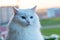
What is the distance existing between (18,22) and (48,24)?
1220 millimetres

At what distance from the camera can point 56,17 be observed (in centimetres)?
227

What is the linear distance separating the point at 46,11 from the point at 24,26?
3.23 feet

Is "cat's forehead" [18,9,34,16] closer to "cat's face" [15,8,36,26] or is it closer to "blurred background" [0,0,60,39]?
"cat's face" [15,8,36,26]

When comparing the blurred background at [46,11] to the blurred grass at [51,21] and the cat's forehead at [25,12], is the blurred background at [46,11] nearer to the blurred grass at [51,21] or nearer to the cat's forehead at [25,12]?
the blurred grass at [51,21]

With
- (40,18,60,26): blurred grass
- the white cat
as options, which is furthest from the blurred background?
the white cat

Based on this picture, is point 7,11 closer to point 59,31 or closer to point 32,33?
point 32,33

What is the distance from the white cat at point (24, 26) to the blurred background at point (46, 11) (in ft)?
1.37

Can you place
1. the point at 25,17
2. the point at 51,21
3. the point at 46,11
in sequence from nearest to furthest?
the point at 25,17 < the point at 46,11 < the point at 51,21

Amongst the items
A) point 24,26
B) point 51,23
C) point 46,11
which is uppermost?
point 24,26

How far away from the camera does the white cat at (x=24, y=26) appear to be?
1101 millimetres

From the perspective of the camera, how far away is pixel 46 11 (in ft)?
6.84

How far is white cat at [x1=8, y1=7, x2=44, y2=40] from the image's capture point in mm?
1101

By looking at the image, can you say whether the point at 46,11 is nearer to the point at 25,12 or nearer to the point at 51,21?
the point at 51,21

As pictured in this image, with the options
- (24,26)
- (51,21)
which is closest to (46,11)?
(51,21)
